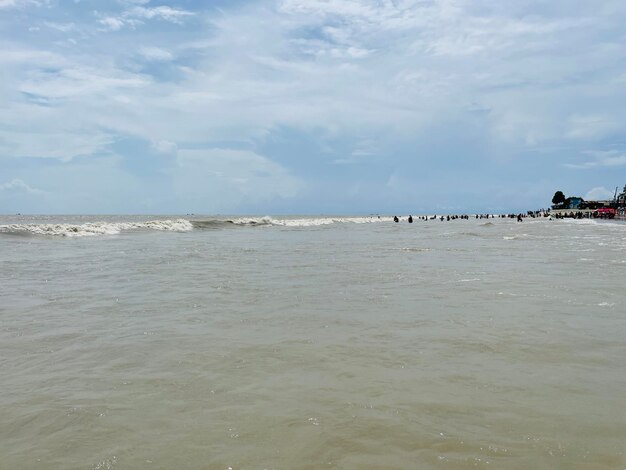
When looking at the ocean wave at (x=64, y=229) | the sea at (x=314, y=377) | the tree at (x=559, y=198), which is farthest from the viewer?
the tree at (x=559, y=198)

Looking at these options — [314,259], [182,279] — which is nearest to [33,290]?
[182,279]

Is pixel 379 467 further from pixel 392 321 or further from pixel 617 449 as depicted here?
pixel 392 321

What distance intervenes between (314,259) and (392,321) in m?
10.6

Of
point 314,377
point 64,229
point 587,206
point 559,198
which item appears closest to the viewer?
point 314,377

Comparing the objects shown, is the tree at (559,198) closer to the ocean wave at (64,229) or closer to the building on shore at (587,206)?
the building on shore at (587,206)

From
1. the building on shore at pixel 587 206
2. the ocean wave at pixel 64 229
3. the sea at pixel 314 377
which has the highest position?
the building on shore at pixel 587 206

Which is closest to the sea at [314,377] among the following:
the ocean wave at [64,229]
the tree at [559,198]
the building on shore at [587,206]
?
the ocean wave at [64,229]

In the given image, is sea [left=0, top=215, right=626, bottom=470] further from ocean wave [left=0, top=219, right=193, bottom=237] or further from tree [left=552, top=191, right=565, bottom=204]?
tree [left=552, top=191, right=565, bottom=204]

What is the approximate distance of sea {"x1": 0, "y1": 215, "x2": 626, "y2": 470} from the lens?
350 centimetres

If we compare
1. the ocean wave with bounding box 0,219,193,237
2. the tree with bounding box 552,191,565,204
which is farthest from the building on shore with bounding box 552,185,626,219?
the ocean wave with bounding box 0,219,193,237

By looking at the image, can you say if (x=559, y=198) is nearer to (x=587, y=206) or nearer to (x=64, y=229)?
(x=587, y=206)

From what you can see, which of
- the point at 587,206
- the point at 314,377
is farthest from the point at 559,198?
the point at 314,377

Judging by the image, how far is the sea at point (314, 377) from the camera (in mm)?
3502

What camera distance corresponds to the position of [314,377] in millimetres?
5016
